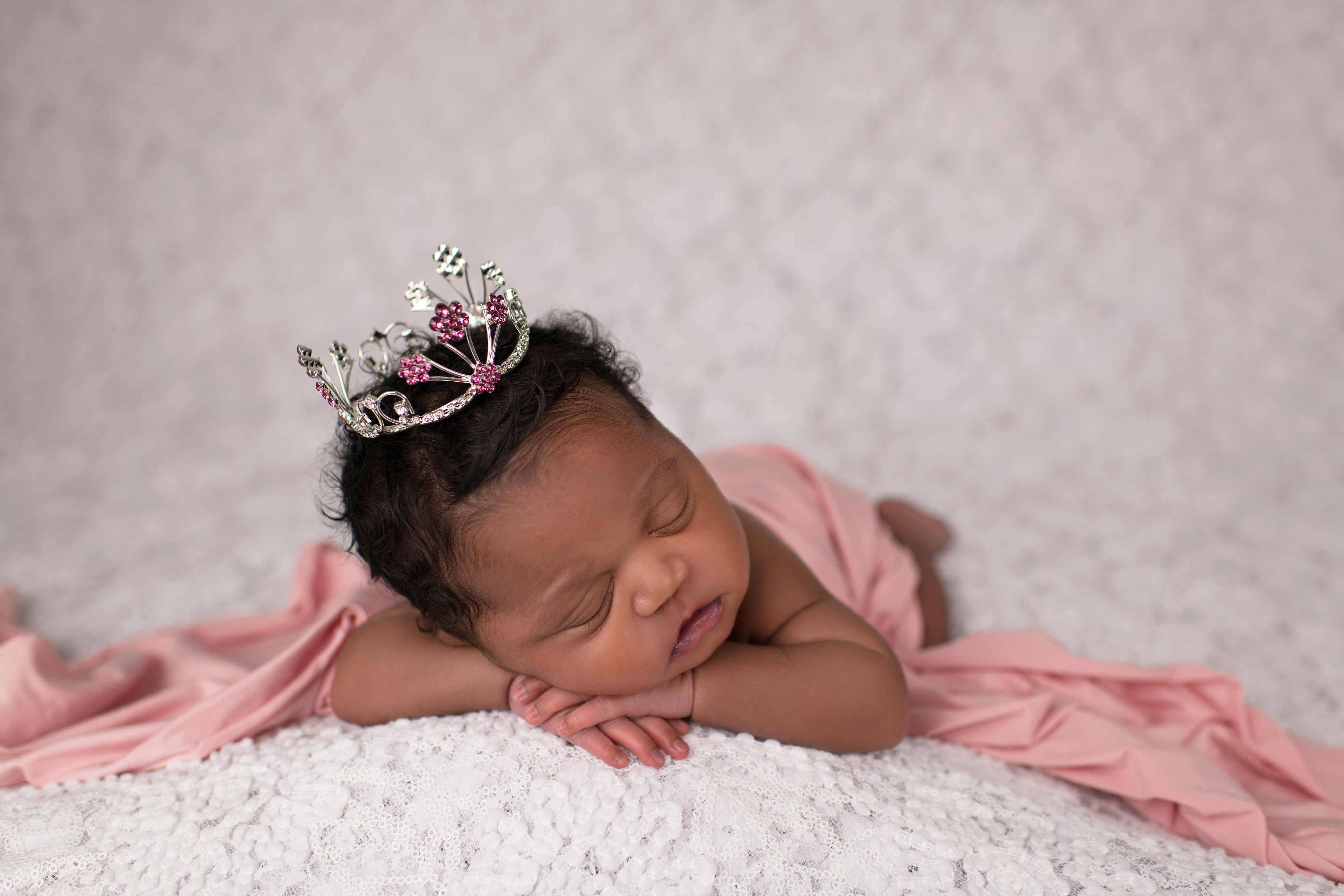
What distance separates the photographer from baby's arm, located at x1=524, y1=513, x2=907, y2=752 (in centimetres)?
132

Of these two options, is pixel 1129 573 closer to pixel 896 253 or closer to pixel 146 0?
pixel 896 253

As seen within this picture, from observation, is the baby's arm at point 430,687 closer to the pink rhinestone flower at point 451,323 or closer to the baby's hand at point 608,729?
the baby's hand at point 608,729

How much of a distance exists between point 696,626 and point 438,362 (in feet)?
1.49

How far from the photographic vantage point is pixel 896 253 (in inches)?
114

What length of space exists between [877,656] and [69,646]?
1440mm

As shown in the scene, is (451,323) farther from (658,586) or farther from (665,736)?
(665,736)

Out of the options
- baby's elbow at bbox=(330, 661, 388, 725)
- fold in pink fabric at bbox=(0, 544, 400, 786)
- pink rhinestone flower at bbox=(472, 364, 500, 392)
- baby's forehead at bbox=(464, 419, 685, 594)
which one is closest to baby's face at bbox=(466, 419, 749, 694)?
baby's forehead at bbox=(464, 419, 685, 594)

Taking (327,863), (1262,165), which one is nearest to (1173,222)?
(1262,165)

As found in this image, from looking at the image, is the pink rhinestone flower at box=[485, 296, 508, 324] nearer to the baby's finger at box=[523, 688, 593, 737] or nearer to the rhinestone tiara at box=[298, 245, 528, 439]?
the rhinestone tiara at box=[298, 245, 528, 439]

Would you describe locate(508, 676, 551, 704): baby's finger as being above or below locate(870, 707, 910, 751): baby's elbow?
above

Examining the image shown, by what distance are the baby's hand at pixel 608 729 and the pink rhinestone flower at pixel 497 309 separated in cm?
45

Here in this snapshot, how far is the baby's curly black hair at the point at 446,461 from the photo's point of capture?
118 centimetres

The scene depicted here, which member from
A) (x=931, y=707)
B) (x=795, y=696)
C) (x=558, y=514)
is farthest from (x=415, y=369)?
(x=931, y=707)

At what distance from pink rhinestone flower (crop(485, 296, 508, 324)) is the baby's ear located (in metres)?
0.42
